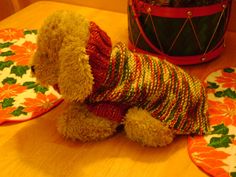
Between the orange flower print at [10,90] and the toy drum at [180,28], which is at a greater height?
the toy drum at [180,28]

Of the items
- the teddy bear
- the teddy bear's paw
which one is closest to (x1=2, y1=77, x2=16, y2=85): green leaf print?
the teddy bear

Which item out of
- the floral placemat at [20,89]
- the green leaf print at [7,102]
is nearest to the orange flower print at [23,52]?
the floral placemat at [20,89]

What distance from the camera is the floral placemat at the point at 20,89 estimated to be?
688 mm

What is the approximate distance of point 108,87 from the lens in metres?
0.57

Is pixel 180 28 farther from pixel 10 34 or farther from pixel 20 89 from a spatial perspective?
pixel 10 34

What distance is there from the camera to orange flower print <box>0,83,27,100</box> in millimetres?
736

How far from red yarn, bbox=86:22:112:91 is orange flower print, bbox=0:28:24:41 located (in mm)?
467

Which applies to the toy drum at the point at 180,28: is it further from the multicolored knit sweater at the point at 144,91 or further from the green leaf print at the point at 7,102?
the green leaf print at the point at 7,102

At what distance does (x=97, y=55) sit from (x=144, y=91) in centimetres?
10

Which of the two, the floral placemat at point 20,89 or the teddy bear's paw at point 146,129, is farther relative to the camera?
the floral placemat at point 20,89

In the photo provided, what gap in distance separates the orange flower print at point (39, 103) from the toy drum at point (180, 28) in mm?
250

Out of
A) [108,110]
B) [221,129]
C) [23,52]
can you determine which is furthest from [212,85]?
[23,52]

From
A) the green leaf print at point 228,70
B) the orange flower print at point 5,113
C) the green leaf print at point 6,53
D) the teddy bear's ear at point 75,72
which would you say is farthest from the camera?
the green leaf print at point 6,53

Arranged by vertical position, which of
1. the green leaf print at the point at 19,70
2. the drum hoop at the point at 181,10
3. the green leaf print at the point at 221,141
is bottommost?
the green leaf print at the point at 221,141
